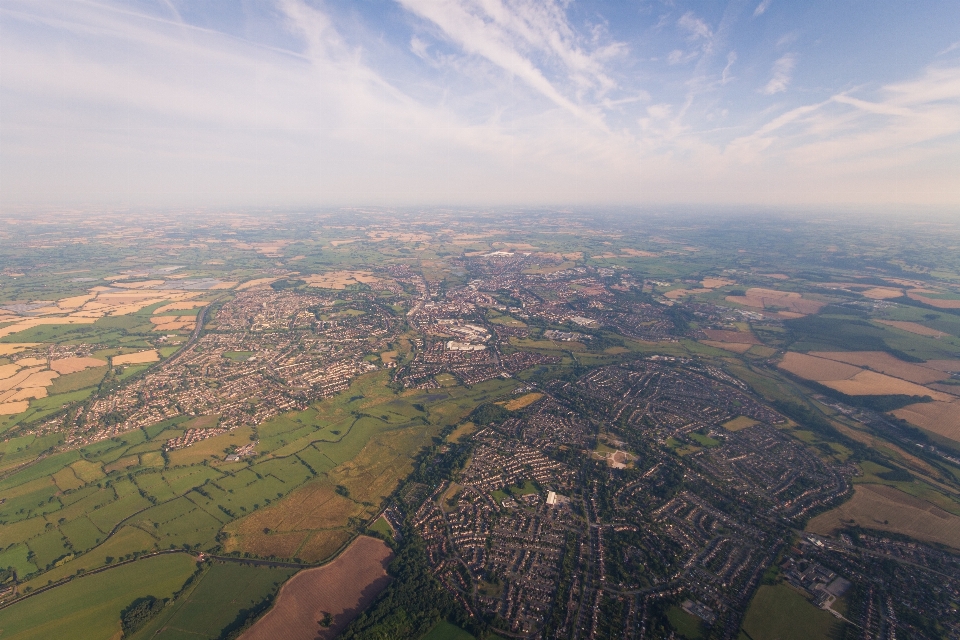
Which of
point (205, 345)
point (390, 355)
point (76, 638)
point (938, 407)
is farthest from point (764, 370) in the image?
point (205, 345)

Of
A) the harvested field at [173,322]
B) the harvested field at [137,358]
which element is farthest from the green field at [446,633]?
the harvested field at [173,322]

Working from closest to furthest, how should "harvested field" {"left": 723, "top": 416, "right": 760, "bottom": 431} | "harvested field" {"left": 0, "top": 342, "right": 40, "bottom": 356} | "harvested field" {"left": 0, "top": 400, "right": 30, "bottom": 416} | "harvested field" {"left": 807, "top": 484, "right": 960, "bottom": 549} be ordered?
"harvested field" {"left": 807, "top": 484, "right": 960, "bottom": 549}, "harvested field" {"left": 723, "top": 416, "right": 760, "bottom": 431}, "harvested field" {"left": 0, "top": 400, "right": 30, "bottom": 416}, "harvested field" {"left": 0, "top": 342, "right": 40, "bottom": 356}

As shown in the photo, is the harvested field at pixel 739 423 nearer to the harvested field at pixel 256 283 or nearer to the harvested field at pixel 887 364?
the harvested field at pixel 887 364

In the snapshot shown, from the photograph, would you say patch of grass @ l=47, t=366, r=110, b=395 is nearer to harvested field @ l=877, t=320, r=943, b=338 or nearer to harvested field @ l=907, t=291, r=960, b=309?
harvested field @ l=877, t=320, r=943, b=338

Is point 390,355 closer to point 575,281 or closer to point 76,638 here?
point 76,638

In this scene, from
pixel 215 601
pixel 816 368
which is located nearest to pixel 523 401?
pixel 215 601

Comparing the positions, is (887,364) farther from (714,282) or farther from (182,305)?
(182,305)

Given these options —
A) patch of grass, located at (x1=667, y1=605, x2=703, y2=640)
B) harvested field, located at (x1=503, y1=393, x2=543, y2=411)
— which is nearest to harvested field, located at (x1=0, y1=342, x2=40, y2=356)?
harvested field, located at (x1=503, y1=393, x2=543, y2=411)
